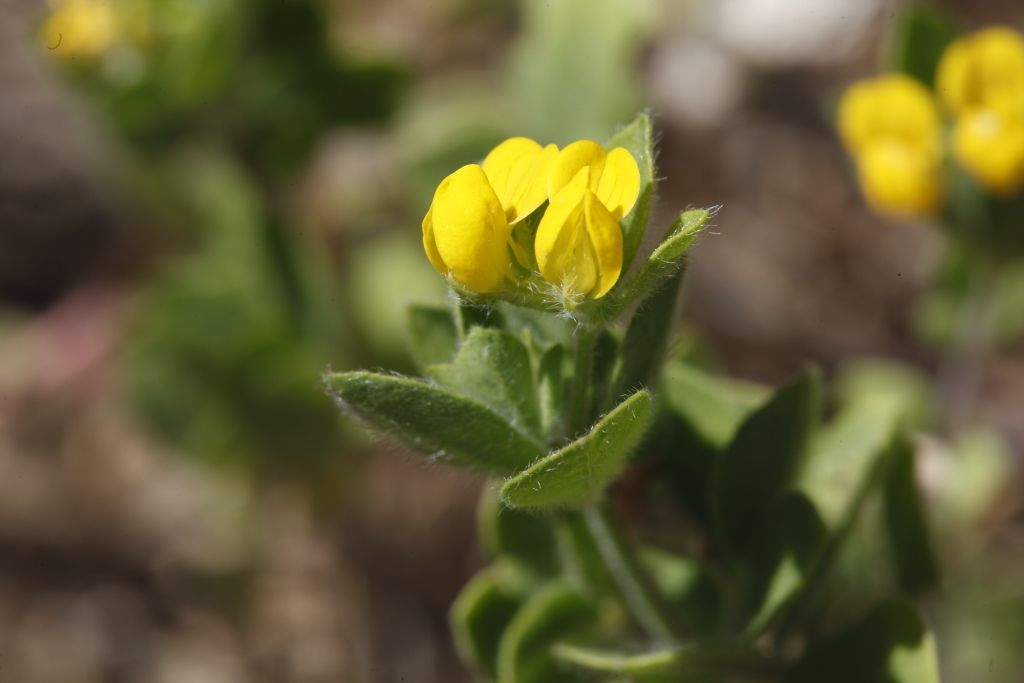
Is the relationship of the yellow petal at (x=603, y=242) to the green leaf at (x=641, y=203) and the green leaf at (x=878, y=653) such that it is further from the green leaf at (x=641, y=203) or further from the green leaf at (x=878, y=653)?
the green leaf at (x=878, y=653)

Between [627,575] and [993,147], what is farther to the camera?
[993,147]

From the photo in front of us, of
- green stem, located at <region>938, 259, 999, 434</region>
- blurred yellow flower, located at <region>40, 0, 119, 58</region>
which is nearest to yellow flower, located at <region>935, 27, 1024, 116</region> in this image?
green stem, located at <region>938, 259, 999, 434</region>

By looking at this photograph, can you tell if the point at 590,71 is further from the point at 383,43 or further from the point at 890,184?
the point at 383,43

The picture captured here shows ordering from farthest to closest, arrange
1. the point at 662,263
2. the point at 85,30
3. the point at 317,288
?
the point at 317,288 → the point at 85,30 → the point at 662,263

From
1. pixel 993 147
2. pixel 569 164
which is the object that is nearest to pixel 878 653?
pixel 569 164

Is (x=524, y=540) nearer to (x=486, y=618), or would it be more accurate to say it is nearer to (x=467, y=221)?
(x=486, y=618)

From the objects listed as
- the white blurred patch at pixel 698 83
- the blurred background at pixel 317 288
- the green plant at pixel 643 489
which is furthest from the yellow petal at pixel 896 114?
the white blurred patch at pixel 698 83

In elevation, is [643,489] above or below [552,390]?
below

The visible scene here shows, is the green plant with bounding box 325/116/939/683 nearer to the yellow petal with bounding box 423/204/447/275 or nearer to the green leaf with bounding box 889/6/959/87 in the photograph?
the yellow petal with bounding box 423/204/447/275
